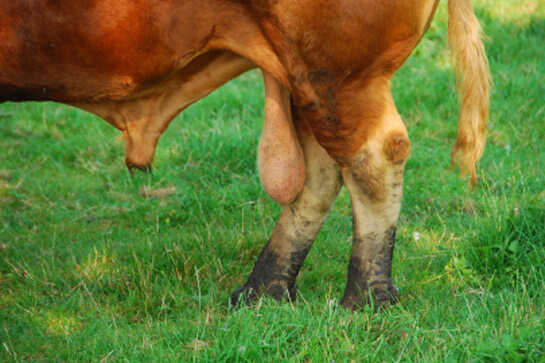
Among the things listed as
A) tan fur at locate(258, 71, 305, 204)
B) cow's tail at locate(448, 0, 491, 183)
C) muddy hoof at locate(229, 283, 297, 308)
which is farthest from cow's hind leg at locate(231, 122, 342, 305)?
cow's tail at locate(448, 0, 491, 183)

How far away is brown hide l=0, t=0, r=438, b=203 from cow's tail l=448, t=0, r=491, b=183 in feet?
1.20

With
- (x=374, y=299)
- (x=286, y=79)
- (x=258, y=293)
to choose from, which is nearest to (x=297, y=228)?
(x=258, y=293)

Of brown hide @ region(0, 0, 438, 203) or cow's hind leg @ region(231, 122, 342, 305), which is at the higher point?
brown hide @ region(0, 0, 438, 203)

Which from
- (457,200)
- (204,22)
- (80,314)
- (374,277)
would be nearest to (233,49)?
(204,22)

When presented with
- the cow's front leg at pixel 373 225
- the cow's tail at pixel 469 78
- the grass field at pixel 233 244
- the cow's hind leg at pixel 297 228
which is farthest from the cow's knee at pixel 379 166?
the grass field at pixel 233 244

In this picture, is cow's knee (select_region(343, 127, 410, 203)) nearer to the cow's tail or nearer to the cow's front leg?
the cow's front leg

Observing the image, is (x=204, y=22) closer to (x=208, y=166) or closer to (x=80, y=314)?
(x=80, y=314)

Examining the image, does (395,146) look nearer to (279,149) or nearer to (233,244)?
(279,149)

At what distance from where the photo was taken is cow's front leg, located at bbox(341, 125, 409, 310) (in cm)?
304

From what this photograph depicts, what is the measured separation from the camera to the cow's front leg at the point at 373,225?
3037 mm

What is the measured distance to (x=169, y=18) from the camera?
2.72m

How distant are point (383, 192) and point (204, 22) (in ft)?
3.52

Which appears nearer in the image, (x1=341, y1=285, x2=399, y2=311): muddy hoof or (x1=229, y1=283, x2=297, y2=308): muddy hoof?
(x1=341, y1=285, x2=399, y2=311): muddy hoof

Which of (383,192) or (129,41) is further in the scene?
(383,192)
